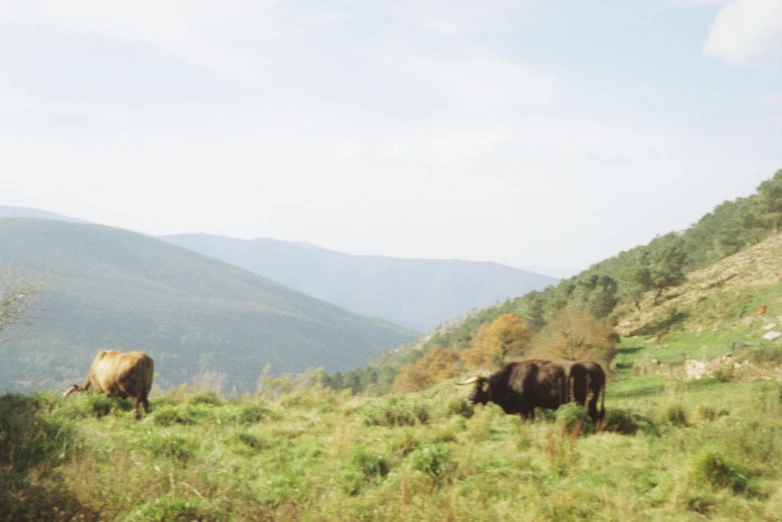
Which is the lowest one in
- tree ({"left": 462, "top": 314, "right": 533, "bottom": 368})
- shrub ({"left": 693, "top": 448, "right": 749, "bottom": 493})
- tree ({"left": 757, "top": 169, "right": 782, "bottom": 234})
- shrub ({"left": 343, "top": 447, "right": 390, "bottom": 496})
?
tree ({"left": 462, "top": 314, "right": 533, "bottom": 368})

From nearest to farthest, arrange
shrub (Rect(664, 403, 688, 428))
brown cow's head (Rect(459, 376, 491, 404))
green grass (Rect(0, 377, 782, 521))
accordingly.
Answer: green grass (Rect(0, 377, 782, 521)) → shrub (Rect(664, 403, 688, 428)) → brown cow's head (Rect(459, 376, 491, 404))

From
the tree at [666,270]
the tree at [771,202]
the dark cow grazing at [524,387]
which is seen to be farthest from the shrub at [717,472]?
the tree at [771,202]

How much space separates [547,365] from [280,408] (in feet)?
21.2

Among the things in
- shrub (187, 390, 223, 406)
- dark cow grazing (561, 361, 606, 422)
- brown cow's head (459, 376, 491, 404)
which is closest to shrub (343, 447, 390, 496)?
brown cow's head (459, 376, 491, 404)

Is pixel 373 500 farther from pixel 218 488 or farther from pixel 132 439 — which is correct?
pixel 132 439

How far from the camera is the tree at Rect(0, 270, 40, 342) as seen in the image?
1881 cm

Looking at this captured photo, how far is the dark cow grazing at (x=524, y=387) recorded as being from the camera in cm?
1248

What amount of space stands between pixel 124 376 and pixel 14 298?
931 centimetres

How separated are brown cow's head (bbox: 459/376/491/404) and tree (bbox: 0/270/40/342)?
607 inches

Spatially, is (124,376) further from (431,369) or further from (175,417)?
(431,369)

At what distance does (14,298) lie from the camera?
1902cm

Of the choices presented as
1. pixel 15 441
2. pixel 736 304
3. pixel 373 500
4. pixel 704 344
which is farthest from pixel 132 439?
pixel 736 304

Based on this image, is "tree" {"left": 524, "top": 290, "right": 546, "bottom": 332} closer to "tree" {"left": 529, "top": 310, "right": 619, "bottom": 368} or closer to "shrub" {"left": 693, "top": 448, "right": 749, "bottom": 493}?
"tree" {"left": 529, "top": 310, "right": 619, "bottom": 368}

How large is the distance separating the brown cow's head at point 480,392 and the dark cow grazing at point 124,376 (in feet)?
24.6
